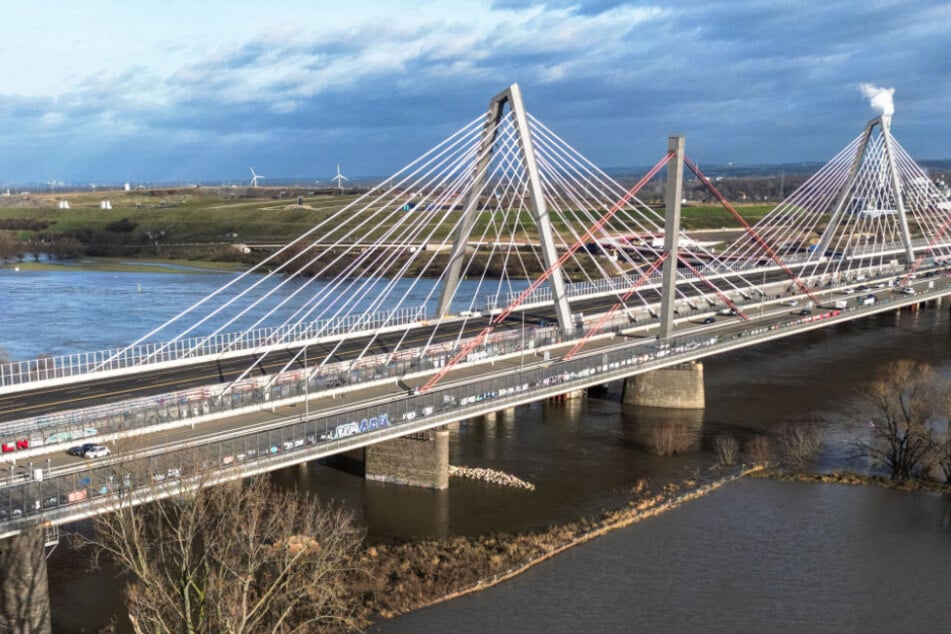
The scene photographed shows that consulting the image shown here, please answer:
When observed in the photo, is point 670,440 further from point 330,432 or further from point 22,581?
point 22,581

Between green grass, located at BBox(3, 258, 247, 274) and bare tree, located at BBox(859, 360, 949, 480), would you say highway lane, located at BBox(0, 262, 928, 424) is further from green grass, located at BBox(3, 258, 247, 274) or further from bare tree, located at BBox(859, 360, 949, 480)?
green grass, located at BBox(3, 258, 247, 274)

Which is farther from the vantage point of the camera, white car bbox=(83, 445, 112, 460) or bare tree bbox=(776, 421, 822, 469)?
bare tree bbox=(776, 421, 822, 469)

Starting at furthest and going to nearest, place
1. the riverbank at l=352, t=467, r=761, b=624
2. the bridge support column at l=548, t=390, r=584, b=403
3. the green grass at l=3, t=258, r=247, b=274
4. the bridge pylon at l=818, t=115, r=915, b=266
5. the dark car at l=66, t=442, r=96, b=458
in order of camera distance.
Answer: the green grass at l=3, t=258, r=247, b=274 → the bridge pylon at l=818, t=115, r=915, b=266 → the bridge support column at l=548, t=390, r=584, b=403 → the dark car at l=66, t=442, r=96, b=458 → the riverbank at l=352, t=467, r=761, b=624

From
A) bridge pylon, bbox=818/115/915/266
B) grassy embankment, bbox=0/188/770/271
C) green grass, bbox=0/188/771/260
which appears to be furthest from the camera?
green grass, bbox=0/188/771/260

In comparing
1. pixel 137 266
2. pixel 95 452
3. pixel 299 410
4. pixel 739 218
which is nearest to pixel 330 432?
pixel 299 410

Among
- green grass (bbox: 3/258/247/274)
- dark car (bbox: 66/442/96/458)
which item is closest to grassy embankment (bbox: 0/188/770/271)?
green grass (bbox: 3/258/247/274)

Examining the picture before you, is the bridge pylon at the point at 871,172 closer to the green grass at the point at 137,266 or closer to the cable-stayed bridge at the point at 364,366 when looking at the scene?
the cable-stayed bridge at the point at 364,366

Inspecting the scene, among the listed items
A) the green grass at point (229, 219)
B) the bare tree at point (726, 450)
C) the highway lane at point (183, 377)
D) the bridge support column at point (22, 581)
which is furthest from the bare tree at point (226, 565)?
the green grass at point (229, 219)
